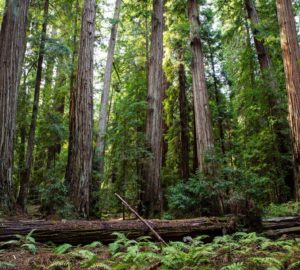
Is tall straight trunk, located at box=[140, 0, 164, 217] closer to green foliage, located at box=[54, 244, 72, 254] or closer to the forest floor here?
the forest floor

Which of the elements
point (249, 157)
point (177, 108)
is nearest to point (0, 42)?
point (249, 157)

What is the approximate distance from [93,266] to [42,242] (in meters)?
1.86

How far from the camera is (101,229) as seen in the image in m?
5.57

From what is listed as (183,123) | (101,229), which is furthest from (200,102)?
(101,229)

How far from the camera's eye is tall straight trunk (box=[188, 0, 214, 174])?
11.4 metres

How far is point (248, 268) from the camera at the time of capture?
3.63 m

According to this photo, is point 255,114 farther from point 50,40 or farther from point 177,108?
point 50,40

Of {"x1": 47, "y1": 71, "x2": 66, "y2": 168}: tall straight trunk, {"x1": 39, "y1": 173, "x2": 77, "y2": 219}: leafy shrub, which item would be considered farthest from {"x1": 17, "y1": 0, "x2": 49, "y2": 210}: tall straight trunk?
{"x1": 47, "y1": 71, "x2": 66, "y2": 168}: tall straight trunk

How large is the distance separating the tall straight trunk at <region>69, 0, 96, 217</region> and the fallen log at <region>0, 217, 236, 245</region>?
3.24 metres

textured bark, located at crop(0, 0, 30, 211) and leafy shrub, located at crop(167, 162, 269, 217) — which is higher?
A: textured bark, located at crop(0, 0, 30, 211)

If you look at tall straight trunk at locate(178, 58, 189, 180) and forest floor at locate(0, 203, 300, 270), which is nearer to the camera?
forest floor at locate(0, 203, 300, 270)

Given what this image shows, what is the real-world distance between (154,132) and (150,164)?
1292mm

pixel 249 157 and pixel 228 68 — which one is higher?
pixel 228 68

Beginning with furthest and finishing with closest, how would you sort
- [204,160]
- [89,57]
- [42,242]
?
[204,160], [89,57], [42,242]
